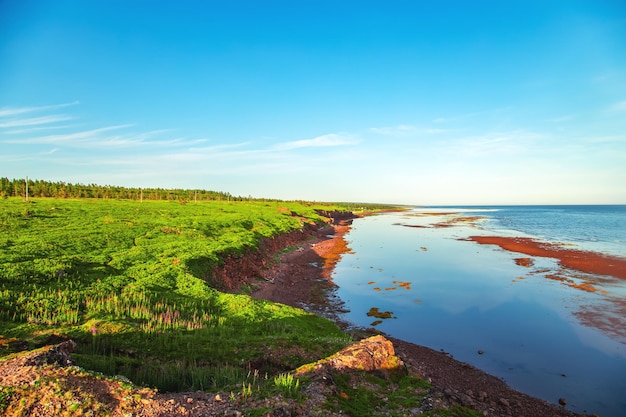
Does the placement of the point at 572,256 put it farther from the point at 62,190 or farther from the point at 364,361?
the point at 62,190

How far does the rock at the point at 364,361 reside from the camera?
8375mm

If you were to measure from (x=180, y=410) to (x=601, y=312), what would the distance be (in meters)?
25.1

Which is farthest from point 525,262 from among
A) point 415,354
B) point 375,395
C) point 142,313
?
point 142,313

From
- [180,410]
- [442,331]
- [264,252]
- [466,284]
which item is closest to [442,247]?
[466,284]

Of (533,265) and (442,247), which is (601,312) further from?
(442,247)

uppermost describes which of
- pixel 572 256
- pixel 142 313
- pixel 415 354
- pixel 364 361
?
pixel 364 361

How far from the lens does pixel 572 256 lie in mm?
39719

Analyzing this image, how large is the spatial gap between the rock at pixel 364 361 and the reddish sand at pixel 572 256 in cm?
3187

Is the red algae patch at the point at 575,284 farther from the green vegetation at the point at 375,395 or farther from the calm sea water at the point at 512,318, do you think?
the green vegetation at the point at 375,395

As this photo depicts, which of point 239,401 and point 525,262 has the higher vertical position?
point 239,401

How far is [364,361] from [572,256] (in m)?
43.4

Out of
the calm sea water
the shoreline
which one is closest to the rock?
the shoreline

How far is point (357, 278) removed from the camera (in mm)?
30828

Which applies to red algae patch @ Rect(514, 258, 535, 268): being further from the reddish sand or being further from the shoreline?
the shoreline
